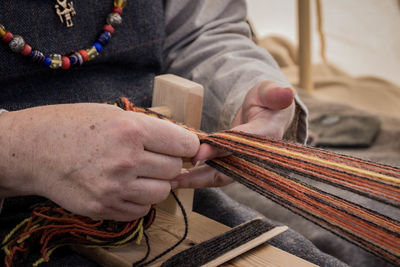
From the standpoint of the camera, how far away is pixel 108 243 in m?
0.77

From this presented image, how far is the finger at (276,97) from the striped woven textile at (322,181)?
109mm

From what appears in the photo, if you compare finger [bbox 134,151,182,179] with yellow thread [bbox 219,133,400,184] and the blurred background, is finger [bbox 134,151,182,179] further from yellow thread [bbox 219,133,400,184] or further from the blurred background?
the blurred background

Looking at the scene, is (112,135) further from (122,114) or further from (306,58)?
(306,58)

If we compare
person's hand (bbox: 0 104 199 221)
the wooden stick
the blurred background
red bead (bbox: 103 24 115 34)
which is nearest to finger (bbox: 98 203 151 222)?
person's hand (bbox: 0 104 199 221)

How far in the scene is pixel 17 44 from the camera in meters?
0.80

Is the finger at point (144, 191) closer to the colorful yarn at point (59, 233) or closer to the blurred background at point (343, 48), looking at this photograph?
the colorful yarn at point (59, 233)

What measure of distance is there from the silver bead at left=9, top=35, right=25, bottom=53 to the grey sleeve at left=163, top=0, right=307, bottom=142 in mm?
359

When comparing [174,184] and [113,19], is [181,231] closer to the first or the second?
[174,184]

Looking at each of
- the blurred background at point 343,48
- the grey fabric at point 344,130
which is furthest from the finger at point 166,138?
the blurred background at point 343,48

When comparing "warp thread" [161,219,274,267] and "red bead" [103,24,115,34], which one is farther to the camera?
"red bead" [103,24,115,34]

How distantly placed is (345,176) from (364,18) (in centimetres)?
293

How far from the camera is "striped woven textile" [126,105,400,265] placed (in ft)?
1.95

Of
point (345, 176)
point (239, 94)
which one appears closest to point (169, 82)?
point (239, 94)

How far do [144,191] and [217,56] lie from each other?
467 millimetres
